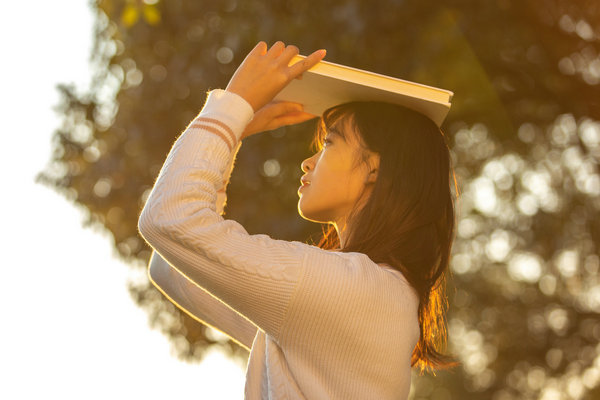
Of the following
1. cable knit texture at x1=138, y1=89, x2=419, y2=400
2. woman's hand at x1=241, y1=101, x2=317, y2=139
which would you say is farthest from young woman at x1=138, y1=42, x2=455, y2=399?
woman's hand at x1=241, y1=101, x2=317, y2=139

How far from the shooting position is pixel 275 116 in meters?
2.96

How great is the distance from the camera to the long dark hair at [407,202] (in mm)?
2494

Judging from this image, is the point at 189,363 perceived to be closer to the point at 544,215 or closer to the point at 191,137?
the point at 544,215

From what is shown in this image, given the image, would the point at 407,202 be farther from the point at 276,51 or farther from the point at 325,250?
the point at 276,51

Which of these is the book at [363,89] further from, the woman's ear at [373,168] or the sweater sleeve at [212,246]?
the sweater sleeve at [212,246]

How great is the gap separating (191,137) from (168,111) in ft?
22.7

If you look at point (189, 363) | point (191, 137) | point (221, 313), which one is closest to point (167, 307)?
point (189, 363)

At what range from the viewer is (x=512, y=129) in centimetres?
879

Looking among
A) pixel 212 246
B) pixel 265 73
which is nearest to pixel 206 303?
pixel 212 246

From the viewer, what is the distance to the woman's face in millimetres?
2564

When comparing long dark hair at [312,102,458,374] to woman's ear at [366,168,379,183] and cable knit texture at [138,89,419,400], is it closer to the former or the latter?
woman's ear at [366,168,379,183]

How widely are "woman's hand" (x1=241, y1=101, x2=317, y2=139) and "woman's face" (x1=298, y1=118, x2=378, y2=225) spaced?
0.33m

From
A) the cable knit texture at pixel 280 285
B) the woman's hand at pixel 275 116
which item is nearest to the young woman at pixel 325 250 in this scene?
the cable knit texture at pixel 280 285

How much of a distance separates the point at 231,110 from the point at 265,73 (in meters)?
0.16
